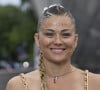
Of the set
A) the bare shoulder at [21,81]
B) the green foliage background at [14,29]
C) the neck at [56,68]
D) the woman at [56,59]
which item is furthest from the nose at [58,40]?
the green foliage background at [14,29]

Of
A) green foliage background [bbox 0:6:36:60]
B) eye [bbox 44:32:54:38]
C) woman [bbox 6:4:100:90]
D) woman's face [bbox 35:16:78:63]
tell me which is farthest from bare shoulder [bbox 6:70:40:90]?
green foliage background [bbox 0:6:36:60]

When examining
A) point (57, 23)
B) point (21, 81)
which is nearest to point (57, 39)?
point (57, 23)

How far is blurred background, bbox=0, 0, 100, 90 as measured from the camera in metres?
7.56

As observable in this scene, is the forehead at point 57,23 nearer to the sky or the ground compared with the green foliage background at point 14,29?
nearer to the sky

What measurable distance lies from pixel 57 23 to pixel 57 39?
12cm

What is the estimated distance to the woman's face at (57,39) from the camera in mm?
3422

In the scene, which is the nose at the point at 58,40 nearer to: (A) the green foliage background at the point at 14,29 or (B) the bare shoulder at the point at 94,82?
(B) the bare shoulder at the point at 94,82

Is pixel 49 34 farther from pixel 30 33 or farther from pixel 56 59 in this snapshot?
pixel 30 33

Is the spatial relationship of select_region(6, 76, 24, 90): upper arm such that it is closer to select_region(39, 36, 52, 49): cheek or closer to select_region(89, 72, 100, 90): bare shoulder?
select_region(39, 36, 52, 49): cheek

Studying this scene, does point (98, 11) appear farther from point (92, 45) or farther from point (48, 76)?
point (48, 76)

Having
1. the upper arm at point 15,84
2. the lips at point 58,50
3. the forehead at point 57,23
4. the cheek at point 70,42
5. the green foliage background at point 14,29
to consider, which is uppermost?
the forehead at point 57,23

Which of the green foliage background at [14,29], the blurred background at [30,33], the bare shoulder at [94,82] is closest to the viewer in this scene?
the bare shoulder at [94,82]

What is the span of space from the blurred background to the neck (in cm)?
72

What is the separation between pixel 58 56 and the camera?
3.44 meters
